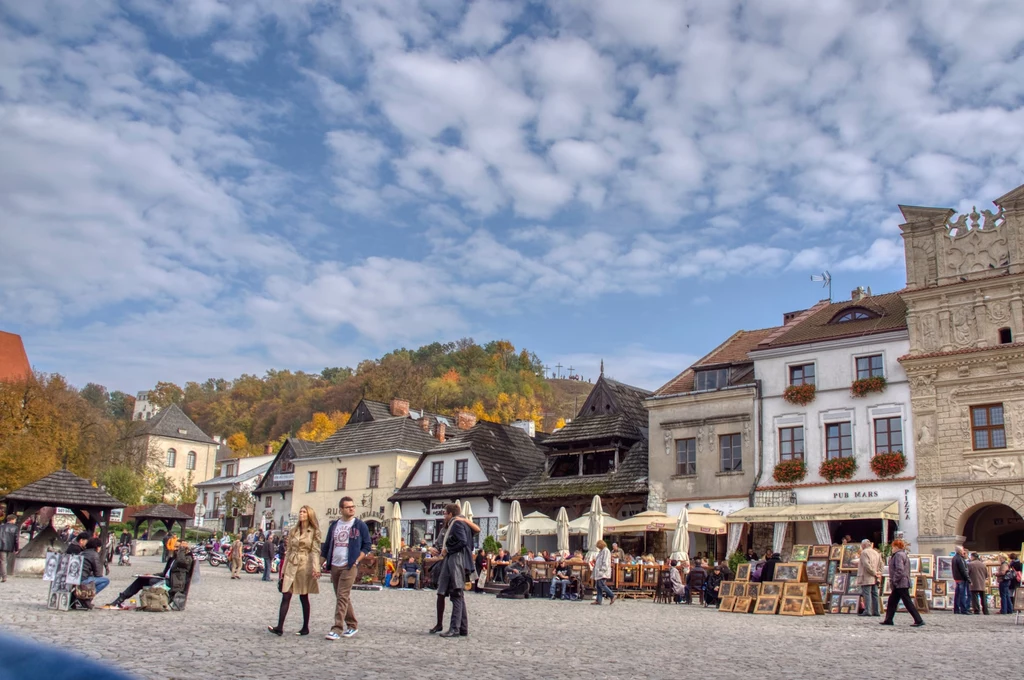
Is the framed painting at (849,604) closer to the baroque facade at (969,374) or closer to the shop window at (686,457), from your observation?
the baroque facade at (969,374)

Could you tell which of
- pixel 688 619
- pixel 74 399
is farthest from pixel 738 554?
pixel 74 399

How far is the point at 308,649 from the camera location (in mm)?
10102

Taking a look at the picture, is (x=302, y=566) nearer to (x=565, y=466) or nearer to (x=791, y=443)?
(x=791, y=443)

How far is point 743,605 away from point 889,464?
38.4 ft

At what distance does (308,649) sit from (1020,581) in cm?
1871

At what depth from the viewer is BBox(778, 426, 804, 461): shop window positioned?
31625mm

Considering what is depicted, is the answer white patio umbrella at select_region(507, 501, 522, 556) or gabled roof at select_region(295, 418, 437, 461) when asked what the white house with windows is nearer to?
white patio umbrella at select_region(507, 501, 522, 556)

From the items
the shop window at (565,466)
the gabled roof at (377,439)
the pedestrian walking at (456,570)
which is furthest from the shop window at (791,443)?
the pedestrian walking at (456,570)

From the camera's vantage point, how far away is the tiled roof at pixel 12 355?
236 feet

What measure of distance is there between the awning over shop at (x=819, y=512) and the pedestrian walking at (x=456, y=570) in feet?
65.2

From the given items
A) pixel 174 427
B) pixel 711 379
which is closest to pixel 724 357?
pixel 711 379

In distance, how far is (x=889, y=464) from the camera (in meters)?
29.2

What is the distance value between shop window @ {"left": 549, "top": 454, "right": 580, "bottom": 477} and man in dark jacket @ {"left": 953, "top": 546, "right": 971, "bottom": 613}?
62.9 ft

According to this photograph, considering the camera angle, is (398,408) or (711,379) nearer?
(711,379)
